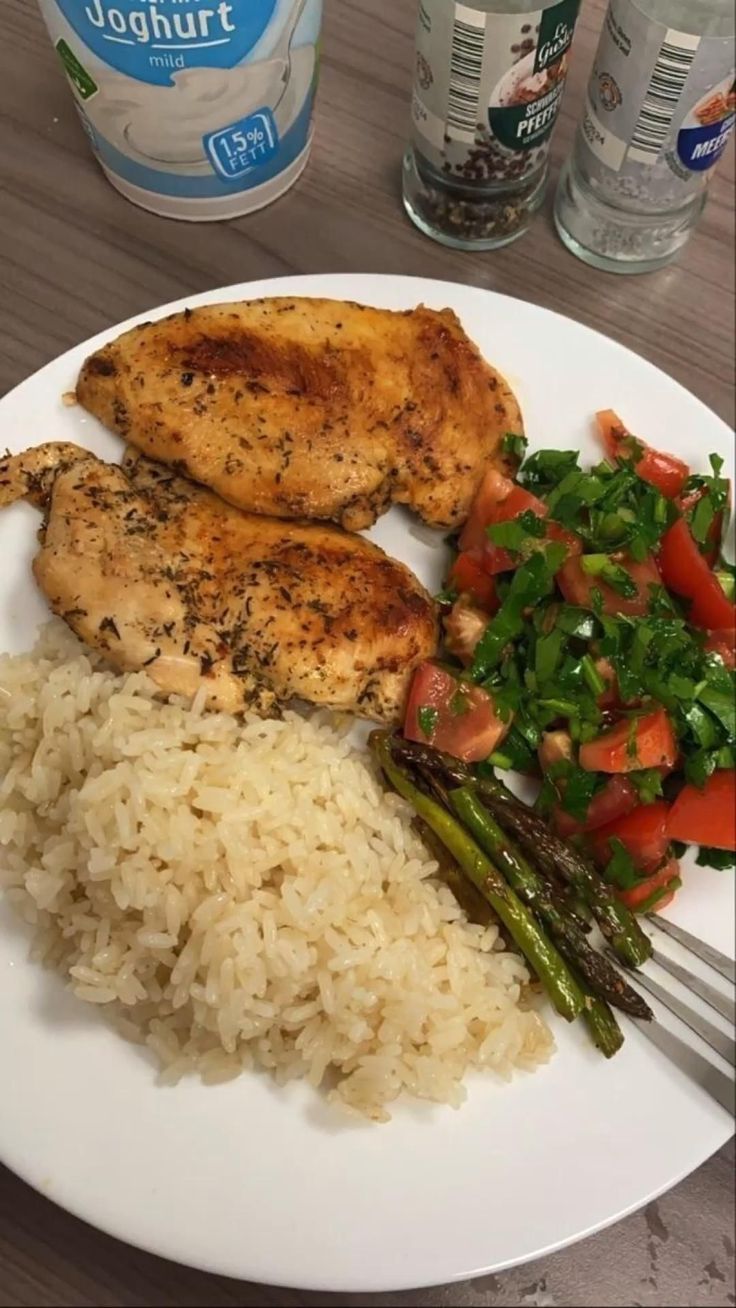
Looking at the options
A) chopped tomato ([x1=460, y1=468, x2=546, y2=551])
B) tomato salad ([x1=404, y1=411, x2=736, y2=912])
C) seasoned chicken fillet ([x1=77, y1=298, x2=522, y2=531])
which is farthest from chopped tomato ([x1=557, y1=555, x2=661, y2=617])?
seasoned chicken fillet ([x1=77, y1=298, x2=522, y2=531])

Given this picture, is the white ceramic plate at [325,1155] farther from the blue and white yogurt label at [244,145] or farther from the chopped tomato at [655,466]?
the blue and white yogurt label at [244,145]

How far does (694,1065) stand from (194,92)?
2203 mm

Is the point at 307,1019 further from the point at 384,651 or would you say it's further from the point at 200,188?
the point at 200,188

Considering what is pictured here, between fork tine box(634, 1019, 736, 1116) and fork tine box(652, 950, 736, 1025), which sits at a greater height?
fork tine box(652, 950, 736, 1025)

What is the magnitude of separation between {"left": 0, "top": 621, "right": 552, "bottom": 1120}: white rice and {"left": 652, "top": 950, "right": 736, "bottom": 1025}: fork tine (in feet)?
0.92

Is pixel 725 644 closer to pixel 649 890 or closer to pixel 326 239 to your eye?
pixel 649 890

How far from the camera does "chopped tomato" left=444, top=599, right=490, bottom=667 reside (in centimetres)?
195

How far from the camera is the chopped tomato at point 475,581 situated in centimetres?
200

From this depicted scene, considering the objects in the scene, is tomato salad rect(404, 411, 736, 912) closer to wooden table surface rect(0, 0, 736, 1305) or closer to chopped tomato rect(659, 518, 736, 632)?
chopped tomato rect(659, 518, 736, 632)

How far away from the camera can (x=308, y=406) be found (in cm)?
194

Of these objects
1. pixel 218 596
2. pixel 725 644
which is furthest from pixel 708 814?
pixel 218 596

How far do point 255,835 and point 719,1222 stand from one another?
120cm

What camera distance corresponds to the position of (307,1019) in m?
1.71

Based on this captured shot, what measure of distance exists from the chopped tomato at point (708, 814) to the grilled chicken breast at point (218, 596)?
0.59 meters
